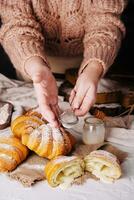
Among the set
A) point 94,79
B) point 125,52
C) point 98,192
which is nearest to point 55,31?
point 94,79

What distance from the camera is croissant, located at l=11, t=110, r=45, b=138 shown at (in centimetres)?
82

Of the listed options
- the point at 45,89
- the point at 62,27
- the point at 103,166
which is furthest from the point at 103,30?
the point at 103,166

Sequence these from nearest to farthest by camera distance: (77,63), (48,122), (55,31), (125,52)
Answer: (48,122), (55,31), (77,63), (125,52)

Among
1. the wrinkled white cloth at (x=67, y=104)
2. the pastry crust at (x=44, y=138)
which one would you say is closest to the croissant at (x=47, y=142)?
the pastry crust at (x=44, y=138)

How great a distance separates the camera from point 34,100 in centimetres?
106

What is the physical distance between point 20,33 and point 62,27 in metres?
0.15

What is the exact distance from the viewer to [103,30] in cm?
95

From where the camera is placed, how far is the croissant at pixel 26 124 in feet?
2.69

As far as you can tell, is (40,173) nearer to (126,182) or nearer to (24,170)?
(24,170)

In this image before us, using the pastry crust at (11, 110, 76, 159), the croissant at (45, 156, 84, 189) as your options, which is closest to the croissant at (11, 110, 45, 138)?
the pastry crust at (11, 110, 76, 159)

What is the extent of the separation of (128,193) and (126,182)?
3 cm

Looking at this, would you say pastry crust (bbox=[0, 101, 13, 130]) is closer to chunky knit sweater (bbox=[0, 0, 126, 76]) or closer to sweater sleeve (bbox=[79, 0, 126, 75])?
chunky knit sweater (bbox=[0, 0, 126, 76])

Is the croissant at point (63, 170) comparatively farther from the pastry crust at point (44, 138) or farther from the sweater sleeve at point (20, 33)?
the sweater sleeve at point (20, 33)

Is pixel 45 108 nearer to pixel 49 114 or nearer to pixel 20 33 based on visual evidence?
pixel 49 114
